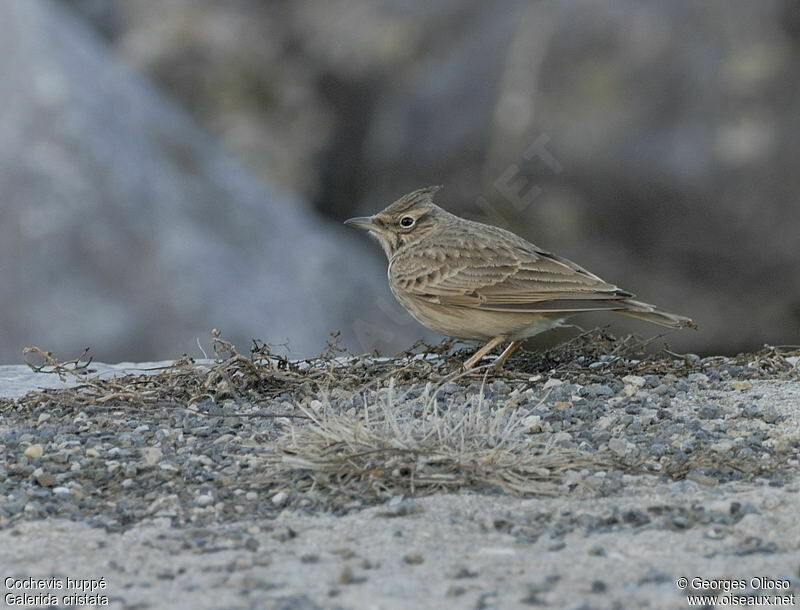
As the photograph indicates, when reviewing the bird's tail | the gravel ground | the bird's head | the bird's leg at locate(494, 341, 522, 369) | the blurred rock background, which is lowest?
the gravel ground

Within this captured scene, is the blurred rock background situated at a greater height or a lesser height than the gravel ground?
greater

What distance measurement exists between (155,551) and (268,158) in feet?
24.2

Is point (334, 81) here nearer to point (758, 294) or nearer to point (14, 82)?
point (14, 82)

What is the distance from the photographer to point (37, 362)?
326 inches

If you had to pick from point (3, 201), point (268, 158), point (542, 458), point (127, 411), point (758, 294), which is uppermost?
point (268, 158)

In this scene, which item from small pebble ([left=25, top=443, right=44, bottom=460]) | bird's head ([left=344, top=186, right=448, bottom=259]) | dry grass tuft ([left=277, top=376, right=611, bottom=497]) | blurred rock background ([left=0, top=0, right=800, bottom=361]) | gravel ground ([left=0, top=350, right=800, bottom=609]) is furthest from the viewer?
blurred rock background ([left=0, top=0, right=800, bottom=361])

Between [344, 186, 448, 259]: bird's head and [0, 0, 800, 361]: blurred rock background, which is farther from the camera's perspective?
[0, 0, 800, 361]: blurred rock background

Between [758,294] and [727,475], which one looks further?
[758,294]

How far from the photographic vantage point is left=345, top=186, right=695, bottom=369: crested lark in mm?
5926

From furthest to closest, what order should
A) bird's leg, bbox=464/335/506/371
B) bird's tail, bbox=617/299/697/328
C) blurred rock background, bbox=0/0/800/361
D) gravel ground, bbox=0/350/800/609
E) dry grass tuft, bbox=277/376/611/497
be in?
blurred rock background, bbox=0/0/800/361 → bird's leg, bbox=464/335/506/371 → bird's tail, bbox=617/299/697/328 → dry grass tuft, bbox=277/376/611/497 → gravel ground, bbox=0/350/800/609

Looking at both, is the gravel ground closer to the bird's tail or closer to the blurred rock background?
the bird's tail

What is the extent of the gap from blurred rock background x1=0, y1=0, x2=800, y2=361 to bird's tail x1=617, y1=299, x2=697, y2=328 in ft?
10.4

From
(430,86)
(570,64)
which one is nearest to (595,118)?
(570,64)

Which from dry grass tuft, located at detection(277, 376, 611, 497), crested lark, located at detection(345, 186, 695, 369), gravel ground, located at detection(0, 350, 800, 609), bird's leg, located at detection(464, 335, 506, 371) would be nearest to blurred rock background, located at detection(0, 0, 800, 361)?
crested lark, located at detection(345, 186, 695, 369)
